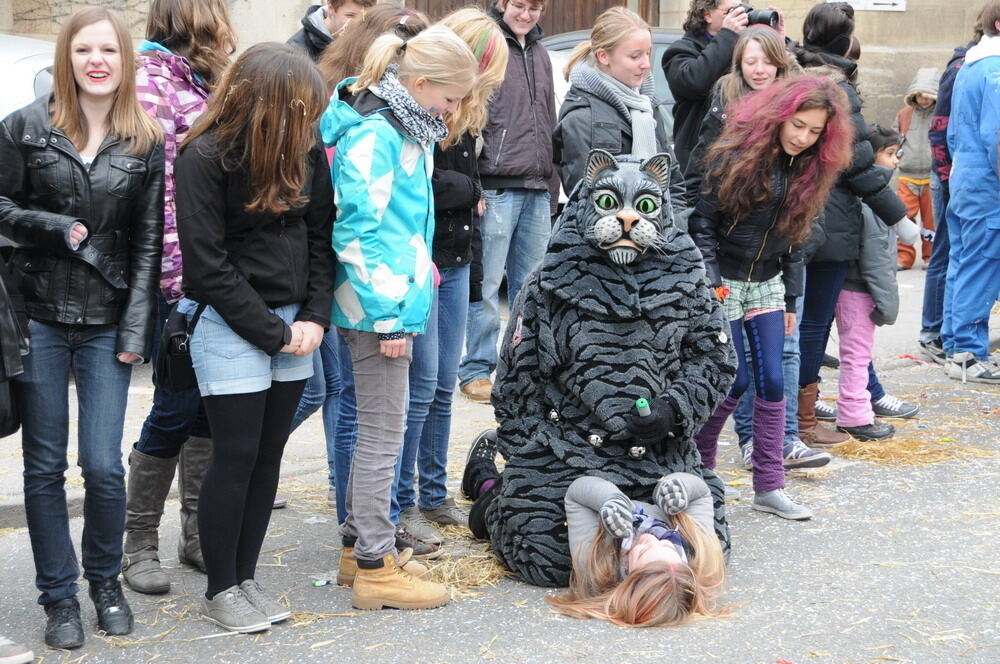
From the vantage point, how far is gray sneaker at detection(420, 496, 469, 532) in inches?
199

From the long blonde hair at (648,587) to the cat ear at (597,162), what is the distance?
1233mm

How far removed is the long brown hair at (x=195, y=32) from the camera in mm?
4574

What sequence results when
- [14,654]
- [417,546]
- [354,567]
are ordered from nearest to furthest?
[14,654] → [354,567] → [417,546]

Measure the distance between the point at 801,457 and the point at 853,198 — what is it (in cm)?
136

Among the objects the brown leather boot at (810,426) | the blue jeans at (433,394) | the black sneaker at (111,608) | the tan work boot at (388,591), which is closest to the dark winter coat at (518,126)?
the brown leather boot at (810,426)

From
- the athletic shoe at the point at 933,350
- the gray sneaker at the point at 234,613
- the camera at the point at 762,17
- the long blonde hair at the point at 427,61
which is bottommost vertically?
the athletic shoe at the point at 933,350

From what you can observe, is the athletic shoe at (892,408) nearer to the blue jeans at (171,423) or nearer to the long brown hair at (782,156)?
the long brown hair at (782,156)

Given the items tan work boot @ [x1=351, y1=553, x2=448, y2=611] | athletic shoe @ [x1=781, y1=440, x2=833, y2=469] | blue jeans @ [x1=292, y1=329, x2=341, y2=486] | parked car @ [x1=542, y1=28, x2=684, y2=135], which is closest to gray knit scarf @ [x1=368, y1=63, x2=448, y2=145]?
blue jeans @ [x1=292, y1=329, x2=341, y2=486]

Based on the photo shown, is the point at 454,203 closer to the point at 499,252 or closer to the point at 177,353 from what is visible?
the point at 177,353

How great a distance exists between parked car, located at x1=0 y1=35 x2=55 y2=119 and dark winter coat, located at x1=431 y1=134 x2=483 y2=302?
116 inches

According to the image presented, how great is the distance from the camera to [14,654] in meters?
3.69

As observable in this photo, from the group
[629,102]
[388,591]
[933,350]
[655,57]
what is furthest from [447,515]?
[655,57]

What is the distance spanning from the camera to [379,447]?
13.7 feet

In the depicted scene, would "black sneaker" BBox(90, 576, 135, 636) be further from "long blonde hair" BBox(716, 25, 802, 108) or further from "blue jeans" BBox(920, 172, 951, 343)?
"blue jeans" BBox(920, 172, 951, 343)
